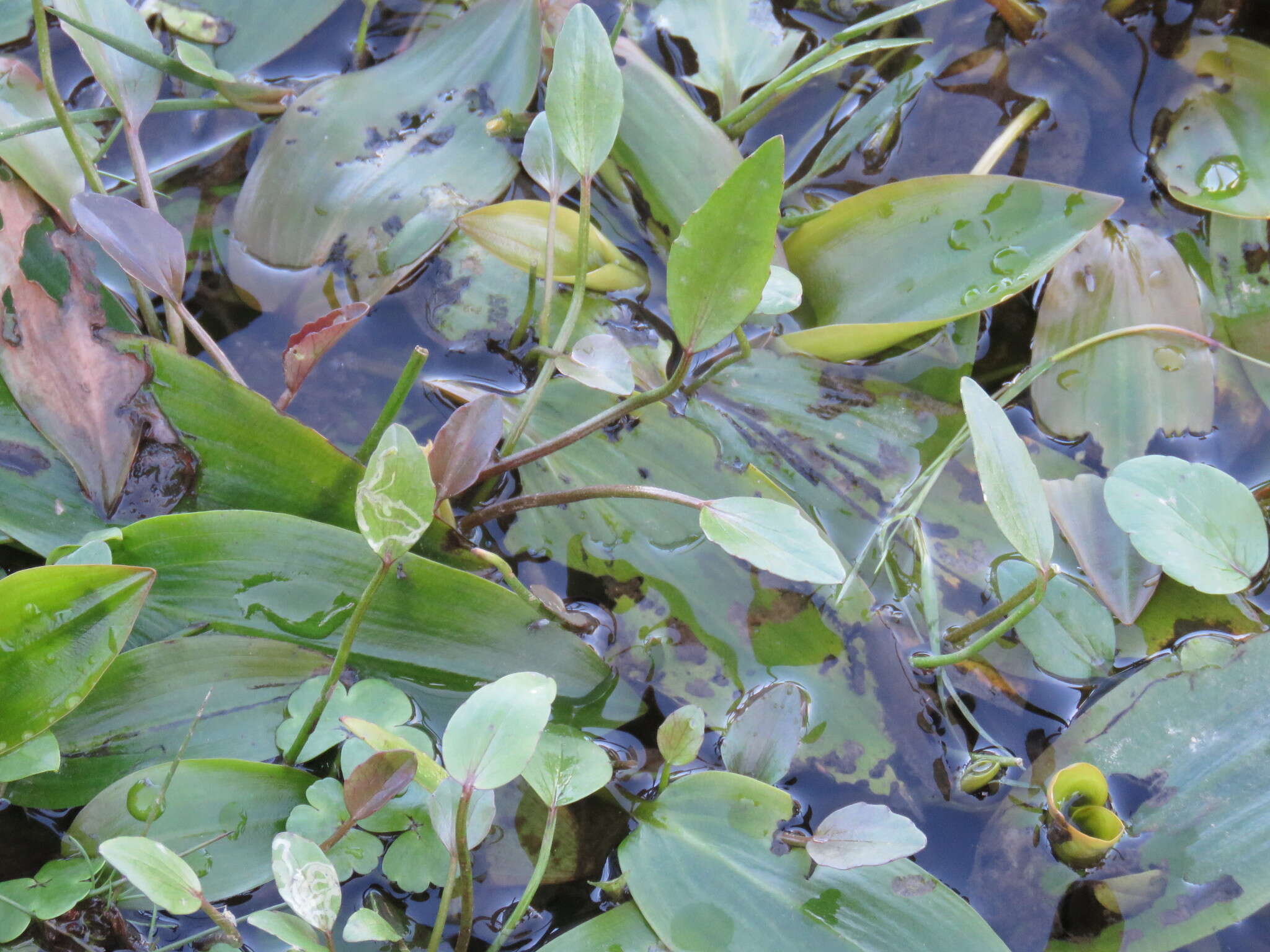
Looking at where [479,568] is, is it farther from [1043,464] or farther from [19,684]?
[1043,464]

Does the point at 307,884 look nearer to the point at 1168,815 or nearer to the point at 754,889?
the point at 754,889

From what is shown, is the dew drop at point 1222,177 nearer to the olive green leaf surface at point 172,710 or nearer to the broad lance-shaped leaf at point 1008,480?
the broad lance-shaped leaf at point 1008,480

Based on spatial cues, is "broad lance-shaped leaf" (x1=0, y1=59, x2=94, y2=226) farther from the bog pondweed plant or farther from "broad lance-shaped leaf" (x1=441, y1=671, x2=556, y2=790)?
"broad lance-shaped leaf" (x1=441, y1=671, x2=556, y2=790)

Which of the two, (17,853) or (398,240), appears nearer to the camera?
(17,853)

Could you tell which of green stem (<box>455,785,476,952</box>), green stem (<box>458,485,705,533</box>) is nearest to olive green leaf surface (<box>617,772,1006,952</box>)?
green stem (<box>455,785,476,952</box>)

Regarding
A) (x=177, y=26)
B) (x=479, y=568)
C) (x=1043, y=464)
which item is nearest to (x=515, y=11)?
(x=177, y=26)

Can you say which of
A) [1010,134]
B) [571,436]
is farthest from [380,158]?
[1010,134]
